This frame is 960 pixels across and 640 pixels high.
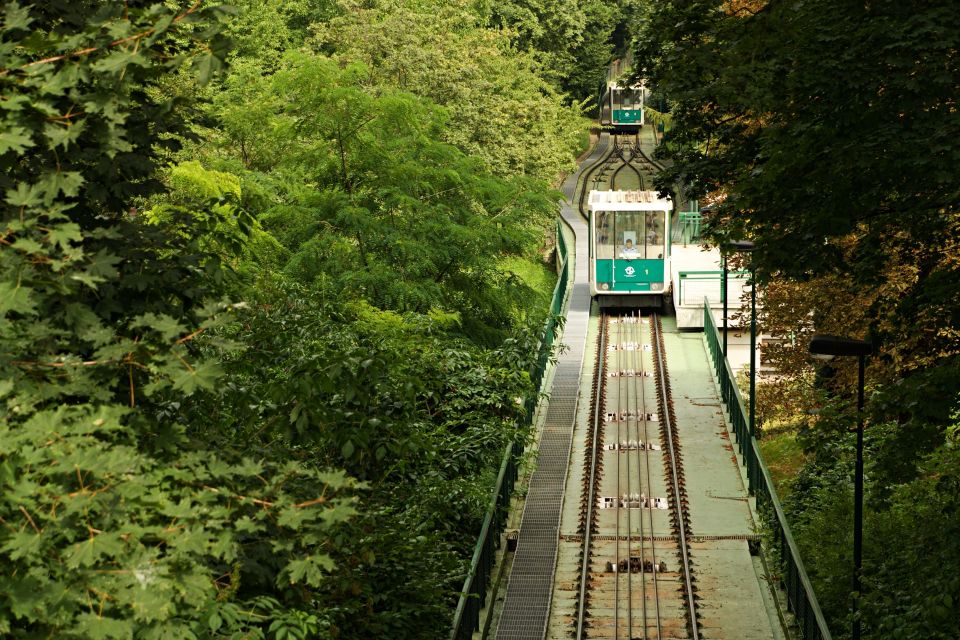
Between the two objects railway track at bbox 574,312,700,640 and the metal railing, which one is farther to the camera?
the metal railing

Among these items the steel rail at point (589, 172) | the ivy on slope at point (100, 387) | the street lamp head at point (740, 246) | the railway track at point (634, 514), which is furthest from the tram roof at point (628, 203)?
the ivy on slope at point (100, 387)

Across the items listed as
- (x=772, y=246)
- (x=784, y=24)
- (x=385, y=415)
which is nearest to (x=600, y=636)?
(x=772, y=246)

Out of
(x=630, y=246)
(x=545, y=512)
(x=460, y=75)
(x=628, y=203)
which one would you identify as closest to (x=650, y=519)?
(x=545, y=512)

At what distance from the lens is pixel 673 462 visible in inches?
1139

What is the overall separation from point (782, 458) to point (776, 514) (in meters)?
9.21

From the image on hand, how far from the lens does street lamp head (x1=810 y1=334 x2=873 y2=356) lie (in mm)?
16406

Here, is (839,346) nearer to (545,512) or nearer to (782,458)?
(545,512)

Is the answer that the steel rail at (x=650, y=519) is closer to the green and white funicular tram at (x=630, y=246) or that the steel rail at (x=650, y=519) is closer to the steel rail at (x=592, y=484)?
the steel rail at (x=592, y=484)

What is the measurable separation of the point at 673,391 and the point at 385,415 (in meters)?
23.1

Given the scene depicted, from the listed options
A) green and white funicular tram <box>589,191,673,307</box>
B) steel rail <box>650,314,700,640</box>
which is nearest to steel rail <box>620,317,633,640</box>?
steel rail <box>650,314,700,640</box>

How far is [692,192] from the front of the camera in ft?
69.5

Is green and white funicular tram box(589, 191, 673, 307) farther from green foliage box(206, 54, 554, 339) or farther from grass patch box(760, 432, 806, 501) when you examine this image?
green foliage box(206, 54, 554, 339)

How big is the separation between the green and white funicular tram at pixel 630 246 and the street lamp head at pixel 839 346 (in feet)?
84.0

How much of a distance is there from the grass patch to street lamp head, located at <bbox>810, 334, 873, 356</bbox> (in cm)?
1139
